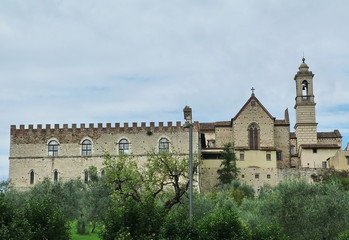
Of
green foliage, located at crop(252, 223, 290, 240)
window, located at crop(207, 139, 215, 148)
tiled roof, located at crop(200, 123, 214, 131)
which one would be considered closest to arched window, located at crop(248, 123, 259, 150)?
window, located at crop(207, 139, 215, 148)

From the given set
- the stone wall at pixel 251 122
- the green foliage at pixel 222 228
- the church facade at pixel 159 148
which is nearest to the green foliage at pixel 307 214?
the green foliage at pixel 222 228

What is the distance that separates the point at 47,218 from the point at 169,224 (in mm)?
6383

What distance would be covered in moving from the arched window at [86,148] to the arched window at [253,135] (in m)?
19.9

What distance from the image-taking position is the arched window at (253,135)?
267 ft

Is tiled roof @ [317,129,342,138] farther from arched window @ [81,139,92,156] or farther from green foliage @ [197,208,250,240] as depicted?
green foliage @ [197,208,250,240]

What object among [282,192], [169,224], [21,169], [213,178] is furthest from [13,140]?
[169,224]

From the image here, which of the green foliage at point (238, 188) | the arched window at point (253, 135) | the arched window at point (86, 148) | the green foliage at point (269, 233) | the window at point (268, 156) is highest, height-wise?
the arched window at point (253, 135)

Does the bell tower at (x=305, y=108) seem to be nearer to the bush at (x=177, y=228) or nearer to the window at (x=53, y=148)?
the window at (x=53, y=148)

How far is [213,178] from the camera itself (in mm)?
78562

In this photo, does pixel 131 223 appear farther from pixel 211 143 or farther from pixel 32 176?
pixel 211 143

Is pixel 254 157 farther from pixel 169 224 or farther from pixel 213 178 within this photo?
pixel 169 224

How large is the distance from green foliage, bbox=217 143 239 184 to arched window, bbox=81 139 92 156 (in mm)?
15968

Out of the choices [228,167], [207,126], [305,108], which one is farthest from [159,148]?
[305,108]

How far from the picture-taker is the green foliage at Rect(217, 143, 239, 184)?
75000 mm
